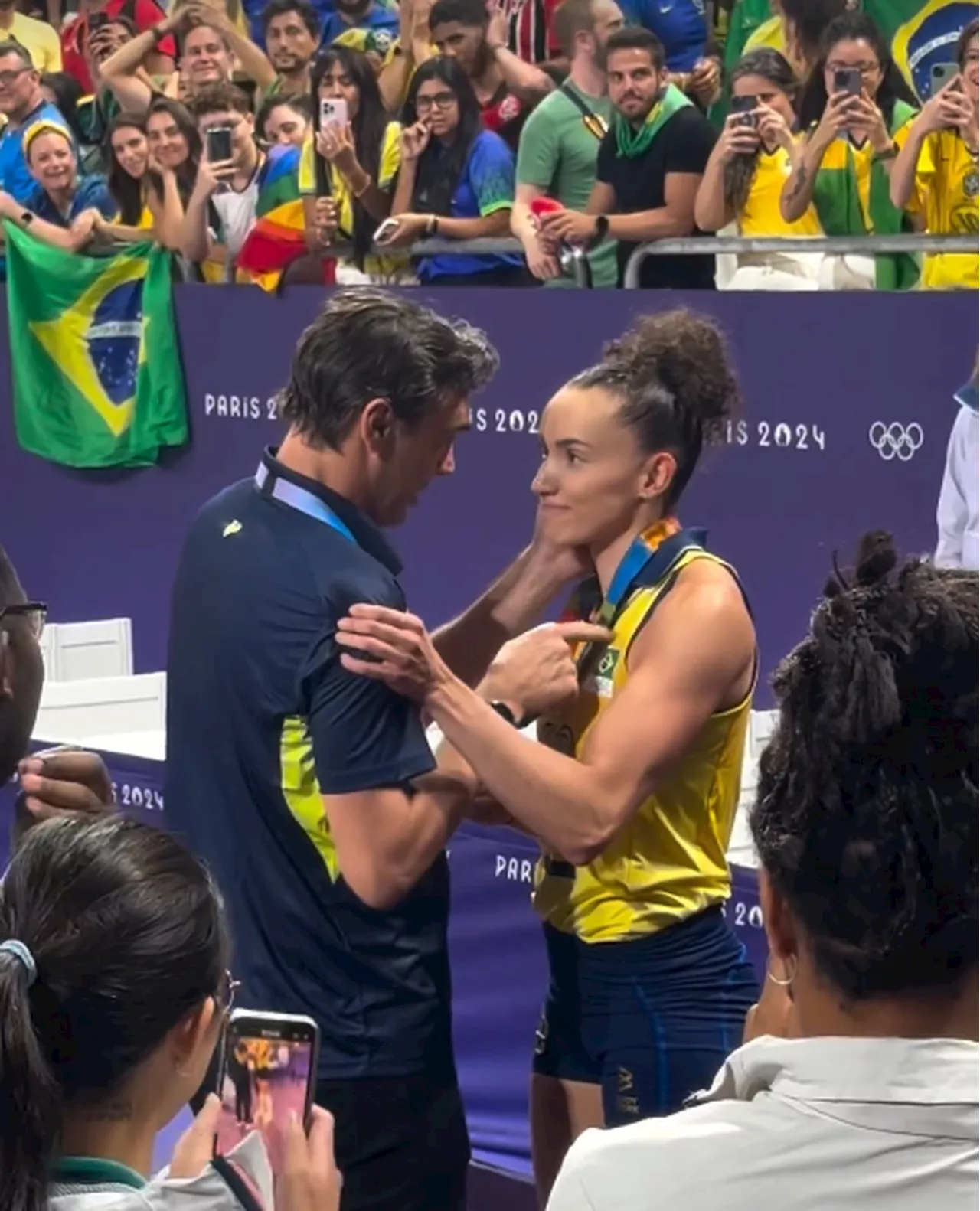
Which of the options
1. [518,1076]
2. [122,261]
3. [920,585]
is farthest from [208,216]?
[920,585]

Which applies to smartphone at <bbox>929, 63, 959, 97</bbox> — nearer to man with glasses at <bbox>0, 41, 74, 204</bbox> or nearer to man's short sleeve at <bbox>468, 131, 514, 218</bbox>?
man's short sleeve at <bbox>468, 131, 514, 218</bbox>

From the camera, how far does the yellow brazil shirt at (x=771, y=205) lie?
6.16 meters

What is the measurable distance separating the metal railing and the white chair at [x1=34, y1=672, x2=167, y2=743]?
1.84m

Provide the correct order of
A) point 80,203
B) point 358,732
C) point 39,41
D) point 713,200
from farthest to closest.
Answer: point 39,41 → point 80,203 → point 713,200 → point 358,732

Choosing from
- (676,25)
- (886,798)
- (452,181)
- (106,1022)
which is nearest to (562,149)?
(452,181)

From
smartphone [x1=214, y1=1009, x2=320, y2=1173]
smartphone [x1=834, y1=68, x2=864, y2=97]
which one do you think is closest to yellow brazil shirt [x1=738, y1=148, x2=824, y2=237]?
smartphone [x1=834, y1=68, x2=864, y2=97]

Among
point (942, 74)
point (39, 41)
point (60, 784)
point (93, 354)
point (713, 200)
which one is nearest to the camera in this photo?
point (60, 784)

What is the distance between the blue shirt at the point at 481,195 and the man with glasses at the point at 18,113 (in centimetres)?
270

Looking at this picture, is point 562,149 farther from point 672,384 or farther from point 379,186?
point 672,384

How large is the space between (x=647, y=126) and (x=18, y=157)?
382 cm

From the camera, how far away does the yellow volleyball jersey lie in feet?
8.77

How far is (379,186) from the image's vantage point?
7387 millimetres

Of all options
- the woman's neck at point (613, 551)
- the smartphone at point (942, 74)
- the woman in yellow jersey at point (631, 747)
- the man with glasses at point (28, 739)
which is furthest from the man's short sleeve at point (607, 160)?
the man with glasses at point (28, 739)

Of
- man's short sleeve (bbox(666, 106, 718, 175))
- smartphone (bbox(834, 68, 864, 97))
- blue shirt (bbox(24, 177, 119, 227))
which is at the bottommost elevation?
blue shirt (bbox(24, 177, 119, 227))
